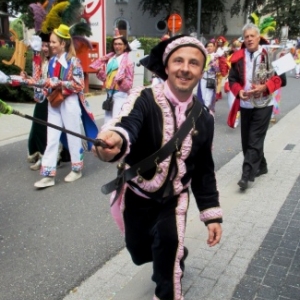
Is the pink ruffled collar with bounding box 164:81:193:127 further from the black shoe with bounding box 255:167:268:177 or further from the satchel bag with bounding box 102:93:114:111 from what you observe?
the satchel bag with bounding box 102:93:114:111

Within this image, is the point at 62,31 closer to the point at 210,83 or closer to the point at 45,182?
the point at 45,182

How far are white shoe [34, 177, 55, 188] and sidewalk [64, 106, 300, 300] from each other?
1740mm

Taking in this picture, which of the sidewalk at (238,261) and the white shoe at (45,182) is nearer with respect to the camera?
the sidewalk at (238,261)

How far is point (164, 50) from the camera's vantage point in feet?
7.60

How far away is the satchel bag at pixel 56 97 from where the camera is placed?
5.16 meters

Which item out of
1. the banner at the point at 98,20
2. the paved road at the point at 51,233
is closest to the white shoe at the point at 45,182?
the paved road at the point at 51,233

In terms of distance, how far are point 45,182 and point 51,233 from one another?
4.44ft

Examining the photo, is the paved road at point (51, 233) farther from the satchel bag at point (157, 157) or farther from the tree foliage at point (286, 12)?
the tree foliage at point (286, 12)

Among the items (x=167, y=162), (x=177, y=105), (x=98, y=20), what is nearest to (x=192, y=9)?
(x=98, y=20)

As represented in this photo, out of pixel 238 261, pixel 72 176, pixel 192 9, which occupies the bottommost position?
pixel 72 176

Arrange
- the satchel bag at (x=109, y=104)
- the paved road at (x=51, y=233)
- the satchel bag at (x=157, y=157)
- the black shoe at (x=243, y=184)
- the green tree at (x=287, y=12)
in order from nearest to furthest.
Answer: the satchel bag at (x=157, y=157), the paved road at (x=51, y=233), the black shoe at (x=243, y=184), the satchel bag at (x=109, y=104), the green tree at (x=287, y=12)

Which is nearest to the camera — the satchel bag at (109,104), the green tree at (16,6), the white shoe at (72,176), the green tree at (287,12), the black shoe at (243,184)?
the black shoe at (243,184)

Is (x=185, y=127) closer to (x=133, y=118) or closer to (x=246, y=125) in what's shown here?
(x=133, y=118)

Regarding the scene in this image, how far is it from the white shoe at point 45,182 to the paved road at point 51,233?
8cm
